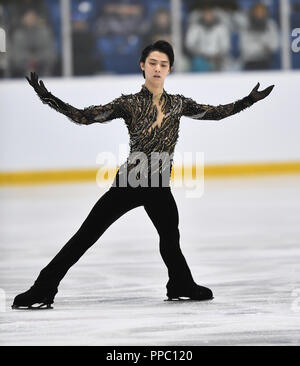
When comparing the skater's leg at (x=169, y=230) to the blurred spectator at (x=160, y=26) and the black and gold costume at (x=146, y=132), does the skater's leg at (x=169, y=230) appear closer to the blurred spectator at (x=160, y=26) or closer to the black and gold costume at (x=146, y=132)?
the black and gold costume at (x=146, y=132)

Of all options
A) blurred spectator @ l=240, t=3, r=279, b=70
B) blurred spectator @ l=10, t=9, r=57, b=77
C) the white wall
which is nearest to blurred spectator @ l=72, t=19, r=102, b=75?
the white wall

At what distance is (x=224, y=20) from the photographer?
503 inches

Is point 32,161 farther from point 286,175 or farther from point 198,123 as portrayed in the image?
point 286,175

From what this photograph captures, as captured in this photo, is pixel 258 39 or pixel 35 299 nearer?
pixel 35 299

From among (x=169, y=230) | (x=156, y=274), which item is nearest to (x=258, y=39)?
(x=156, y=274)

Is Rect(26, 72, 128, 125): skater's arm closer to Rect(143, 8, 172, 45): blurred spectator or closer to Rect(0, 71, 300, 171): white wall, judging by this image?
Rect(0, 71, 300, 171): white wall

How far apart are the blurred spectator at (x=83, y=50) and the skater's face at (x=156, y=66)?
8110mm

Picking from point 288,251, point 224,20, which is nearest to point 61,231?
point 288,251

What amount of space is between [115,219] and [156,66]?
67 centimetres

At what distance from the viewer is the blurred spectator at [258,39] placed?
12.8 meters

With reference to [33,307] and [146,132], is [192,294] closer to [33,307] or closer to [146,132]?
[33,307]

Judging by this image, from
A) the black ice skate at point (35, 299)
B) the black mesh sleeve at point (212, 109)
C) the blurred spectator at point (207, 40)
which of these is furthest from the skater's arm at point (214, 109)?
the blurred spectator at point (207, 40)

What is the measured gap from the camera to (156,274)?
5816 millimetres
